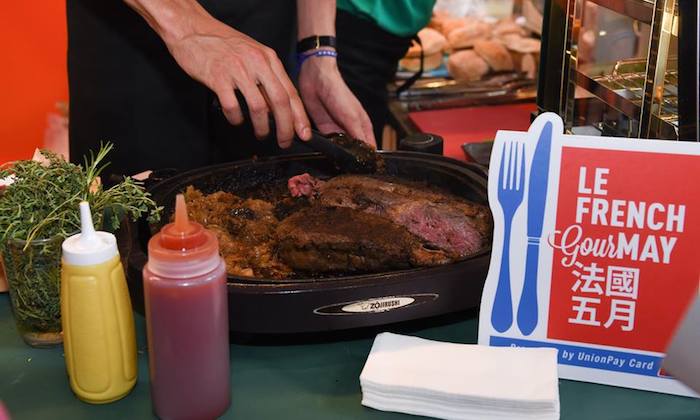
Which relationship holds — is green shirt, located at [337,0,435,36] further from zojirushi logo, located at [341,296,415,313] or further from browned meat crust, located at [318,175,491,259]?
zojirushi logo, located at [341,296,415,313]

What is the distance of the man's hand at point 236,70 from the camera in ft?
5.07

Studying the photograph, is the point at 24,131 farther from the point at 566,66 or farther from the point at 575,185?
the point at 575,185

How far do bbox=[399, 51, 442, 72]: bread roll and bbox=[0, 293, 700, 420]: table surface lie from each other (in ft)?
6.70

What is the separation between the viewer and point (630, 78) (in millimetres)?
1535

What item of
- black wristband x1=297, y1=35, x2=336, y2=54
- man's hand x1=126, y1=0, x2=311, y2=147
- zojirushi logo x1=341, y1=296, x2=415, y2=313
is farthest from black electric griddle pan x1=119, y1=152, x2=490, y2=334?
black wristband x1=297, y1=35, x2=336, y2=54

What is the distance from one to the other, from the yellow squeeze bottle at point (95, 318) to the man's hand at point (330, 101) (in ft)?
3.09

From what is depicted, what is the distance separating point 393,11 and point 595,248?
168 cm

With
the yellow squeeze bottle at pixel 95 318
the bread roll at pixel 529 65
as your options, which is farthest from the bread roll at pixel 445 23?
the yellow squeeze bottle at pixel 95 318

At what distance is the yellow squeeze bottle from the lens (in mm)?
1051

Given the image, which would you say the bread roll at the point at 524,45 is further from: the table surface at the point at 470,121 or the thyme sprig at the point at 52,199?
the thyme sprig at the point at 52,199

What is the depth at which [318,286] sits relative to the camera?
1183mm

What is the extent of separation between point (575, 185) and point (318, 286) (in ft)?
1.30

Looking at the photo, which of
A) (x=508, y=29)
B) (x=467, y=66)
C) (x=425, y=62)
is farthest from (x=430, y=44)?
(x=508, y=29)

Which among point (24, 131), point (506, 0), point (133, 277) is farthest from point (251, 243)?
point (506, 0)
